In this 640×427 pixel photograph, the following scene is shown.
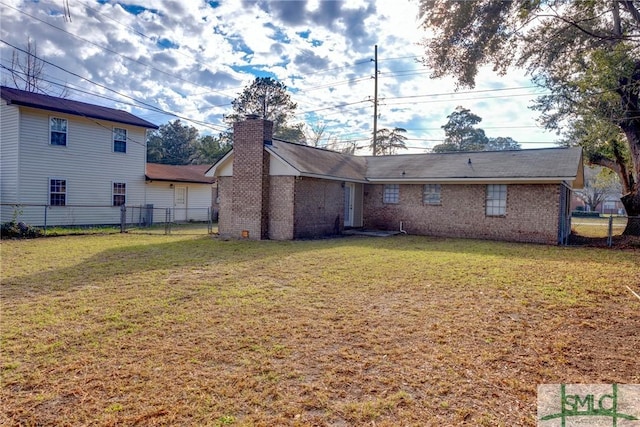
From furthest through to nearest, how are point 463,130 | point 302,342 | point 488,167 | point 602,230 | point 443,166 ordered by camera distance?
1. point 463,130
2. point 602,230
3. point 443,166
4. point 488,167
5. point 302,342

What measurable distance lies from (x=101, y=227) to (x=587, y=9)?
19.8 m

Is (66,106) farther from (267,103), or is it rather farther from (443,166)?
(267,103)

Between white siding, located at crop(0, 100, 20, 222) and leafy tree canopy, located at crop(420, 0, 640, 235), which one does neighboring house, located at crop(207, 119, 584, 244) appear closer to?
leafy tree canopy, located at crop(420, 0, 640, 235)

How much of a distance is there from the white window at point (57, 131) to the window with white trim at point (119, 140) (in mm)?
2368

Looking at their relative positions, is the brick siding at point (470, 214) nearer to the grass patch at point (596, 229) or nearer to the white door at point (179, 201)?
the grass patch at point (596, 229)

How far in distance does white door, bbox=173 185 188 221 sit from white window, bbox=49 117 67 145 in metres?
6.71

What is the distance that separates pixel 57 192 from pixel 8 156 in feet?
7.50

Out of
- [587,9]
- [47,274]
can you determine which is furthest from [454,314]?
[587,9]

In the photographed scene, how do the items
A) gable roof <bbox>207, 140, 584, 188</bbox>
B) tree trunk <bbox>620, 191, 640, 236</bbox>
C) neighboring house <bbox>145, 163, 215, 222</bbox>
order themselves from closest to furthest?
gable roof <bbox>207, 140, 584, 188</bbox> → tree trunk <bbox>620, 191, 640, 236</bbox> → neighboring house <bbox>145, 163, 215, 222</bbox>

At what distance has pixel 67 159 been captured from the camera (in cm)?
1791

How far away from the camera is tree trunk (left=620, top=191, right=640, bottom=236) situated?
16.0 m

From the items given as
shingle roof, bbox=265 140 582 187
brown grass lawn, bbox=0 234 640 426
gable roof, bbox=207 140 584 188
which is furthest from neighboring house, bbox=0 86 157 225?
brown grass lawn, bbox=0 234 640 426

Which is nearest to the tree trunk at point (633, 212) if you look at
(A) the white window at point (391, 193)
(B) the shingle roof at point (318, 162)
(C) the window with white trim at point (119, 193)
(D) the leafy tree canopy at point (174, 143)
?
(A) the white window at point (391, 193)

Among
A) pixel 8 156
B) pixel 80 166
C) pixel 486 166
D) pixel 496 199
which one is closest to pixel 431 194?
pixel 486 166
